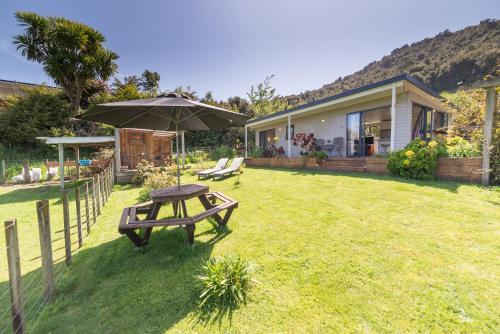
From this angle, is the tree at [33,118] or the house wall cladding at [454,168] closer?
the house wall cladding at [454,168]

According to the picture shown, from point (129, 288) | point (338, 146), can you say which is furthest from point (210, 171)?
point (129, 288)

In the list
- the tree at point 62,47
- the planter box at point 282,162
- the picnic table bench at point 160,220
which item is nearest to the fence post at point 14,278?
the picnic table bench at point 160,220

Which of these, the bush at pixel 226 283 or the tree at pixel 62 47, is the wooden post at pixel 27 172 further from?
the bush at pixel 226 283

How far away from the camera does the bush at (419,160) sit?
5.73 m

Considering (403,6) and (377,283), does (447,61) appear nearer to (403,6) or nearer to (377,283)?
(403,6)

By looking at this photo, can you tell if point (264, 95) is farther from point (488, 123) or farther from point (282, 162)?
point (488, 123)

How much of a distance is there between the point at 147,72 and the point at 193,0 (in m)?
A: 24.4

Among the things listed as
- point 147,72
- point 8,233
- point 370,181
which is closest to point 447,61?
point 370,181

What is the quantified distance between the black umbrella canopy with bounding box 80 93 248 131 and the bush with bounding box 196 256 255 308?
1998mm

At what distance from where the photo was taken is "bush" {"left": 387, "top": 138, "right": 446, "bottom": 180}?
226 inches

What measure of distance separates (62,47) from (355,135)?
59.3 ft

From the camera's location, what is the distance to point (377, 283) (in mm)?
2117

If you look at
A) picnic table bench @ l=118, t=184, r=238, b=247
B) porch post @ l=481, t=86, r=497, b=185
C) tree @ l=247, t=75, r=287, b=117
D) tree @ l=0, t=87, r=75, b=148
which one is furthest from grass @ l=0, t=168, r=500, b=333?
tree @ l=247, t=75, r=287, b=117

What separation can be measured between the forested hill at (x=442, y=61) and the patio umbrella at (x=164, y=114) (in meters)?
31.5
